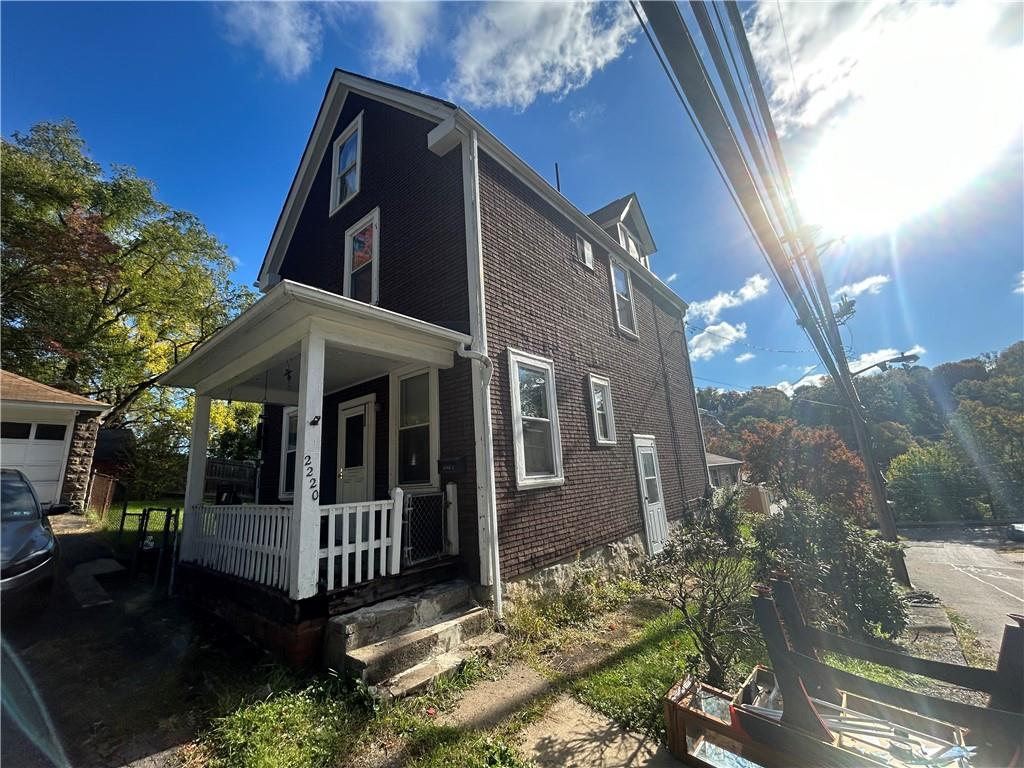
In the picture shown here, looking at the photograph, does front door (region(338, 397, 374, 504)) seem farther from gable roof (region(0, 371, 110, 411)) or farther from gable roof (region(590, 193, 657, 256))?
gable roof (region(0, 371, 110, 411))

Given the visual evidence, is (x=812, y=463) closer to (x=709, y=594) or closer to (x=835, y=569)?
(x=835, y=569)

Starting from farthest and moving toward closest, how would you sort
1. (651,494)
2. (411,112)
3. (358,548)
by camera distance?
(651,494) → (411,112) → (358,548)

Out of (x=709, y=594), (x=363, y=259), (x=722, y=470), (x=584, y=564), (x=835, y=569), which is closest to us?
(x=709, y=594)

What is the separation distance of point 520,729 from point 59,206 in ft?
66.0

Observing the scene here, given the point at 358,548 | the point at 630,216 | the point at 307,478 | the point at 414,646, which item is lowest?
the point at 414,646

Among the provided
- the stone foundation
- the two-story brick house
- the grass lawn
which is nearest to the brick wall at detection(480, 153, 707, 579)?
the two-story brick house

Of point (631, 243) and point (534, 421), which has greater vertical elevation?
point (631, 243)

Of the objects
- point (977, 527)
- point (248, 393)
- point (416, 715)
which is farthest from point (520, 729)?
point (977, 527)

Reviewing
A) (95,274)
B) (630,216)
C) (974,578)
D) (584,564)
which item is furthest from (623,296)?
Result: (95,274)

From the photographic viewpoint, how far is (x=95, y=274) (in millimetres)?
14461

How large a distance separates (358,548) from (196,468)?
4033mm

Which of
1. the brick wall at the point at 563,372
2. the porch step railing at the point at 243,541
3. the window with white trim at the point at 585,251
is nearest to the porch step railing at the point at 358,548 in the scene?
the porch step railing at the point at 243,541

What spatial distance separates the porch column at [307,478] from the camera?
390cm

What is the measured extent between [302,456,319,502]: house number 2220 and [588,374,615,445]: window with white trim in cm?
485
